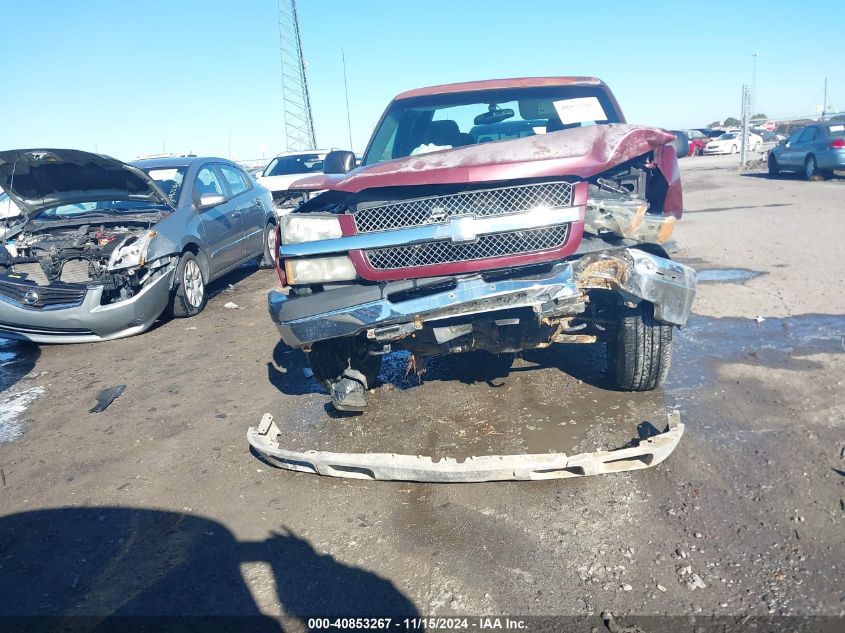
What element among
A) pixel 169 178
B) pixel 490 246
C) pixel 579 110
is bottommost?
pixel 490 246

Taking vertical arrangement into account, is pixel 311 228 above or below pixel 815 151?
above

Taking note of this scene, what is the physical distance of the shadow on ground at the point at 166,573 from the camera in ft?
7.40

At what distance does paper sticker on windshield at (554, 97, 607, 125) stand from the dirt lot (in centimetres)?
173

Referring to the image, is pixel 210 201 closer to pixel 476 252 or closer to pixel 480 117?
pixel 480 117

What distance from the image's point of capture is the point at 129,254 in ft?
18.9

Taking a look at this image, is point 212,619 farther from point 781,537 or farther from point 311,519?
point 781,537

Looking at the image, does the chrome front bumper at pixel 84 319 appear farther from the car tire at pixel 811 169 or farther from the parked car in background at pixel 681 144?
the car tire at pixel 811 169

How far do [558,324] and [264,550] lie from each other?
188 cm

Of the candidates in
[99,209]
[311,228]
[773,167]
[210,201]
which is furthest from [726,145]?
[311,228]

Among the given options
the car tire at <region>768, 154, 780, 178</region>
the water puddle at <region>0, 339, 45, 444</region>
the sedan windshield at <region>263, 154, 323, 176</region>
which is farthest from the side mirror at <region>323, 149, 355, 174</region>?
the car tire at <region>768, 154, 780, 178</region>

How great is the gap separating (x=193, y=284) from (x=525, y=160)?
474 cm

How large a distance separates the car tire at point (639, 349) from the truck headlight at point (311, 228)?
65.8 inches

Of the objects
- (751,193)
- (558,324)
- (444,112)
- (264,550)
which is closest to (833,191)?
(751,193)

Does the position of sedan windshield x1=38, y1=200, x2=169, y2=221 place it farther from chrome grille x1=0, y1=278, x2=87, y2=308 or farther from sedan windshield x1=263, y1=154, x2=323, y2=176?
sedan windshield x1=263, y1=154, x2=323, y2=176
